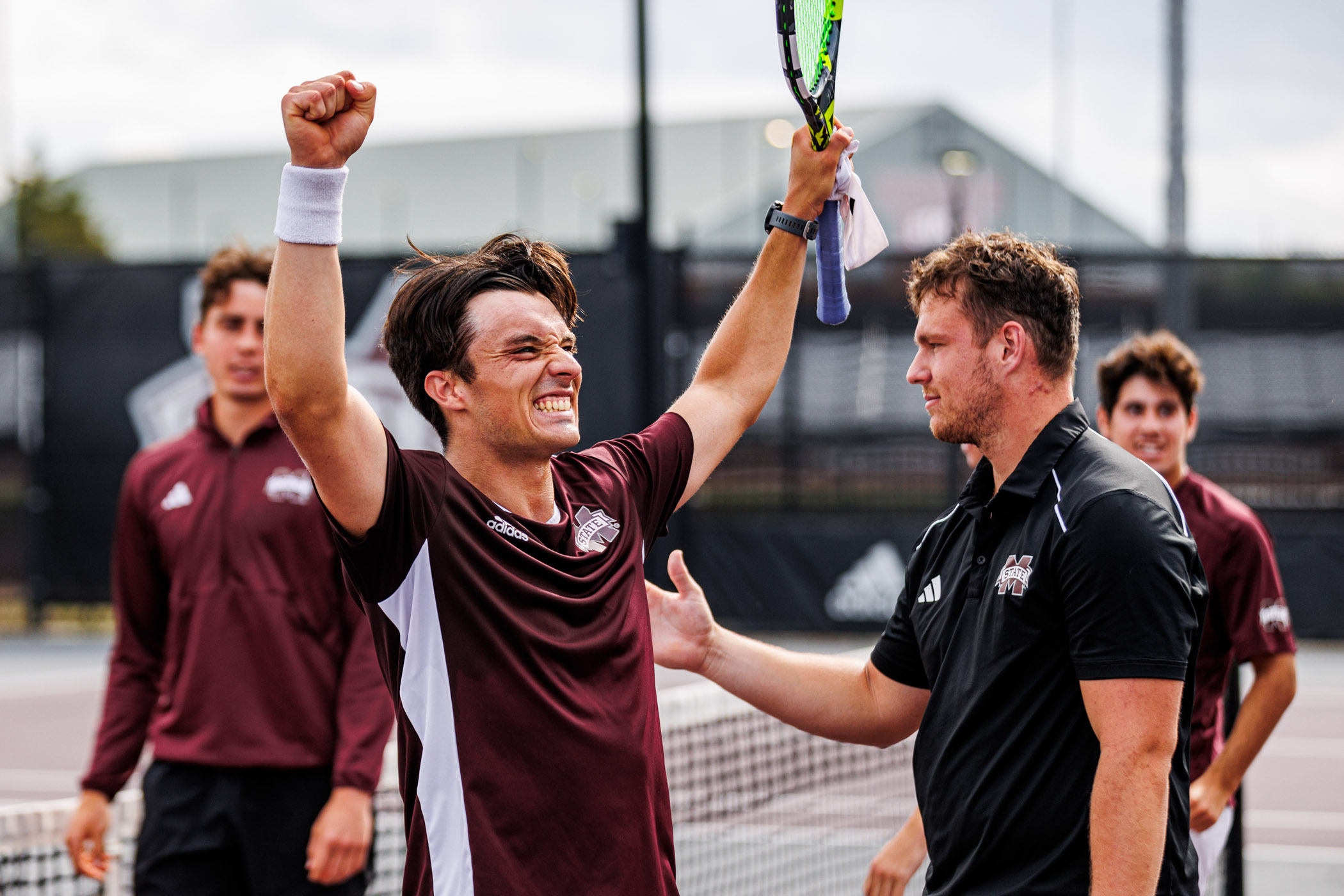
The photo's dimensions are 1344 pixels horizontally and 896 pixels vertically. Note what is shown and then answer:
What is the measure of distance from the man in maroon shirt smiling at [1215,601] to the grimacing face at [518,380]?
78.3 inches

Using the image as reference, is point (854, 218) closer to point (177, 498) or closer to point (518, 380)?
point (518, 380)

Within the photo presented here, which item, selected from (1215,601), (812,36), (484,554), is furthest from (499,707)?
(1215,601)

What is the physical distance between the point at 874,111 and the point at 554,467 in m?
36.5

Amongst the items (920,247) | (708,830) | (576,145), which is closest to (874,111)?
(576,145)

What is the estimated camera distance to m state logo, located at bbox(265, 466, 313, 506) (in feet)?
12.1

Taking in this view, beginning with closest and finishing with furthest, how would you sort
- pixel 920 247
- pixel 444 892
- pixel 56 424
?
pixel 444 892 → pixel 920 247 → pixel 56 424

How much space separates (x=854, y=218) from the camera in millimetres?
3039

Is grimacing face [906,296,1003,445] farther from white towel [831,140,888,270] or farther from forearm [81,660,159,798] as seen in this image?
forearm [81,660,159,798]

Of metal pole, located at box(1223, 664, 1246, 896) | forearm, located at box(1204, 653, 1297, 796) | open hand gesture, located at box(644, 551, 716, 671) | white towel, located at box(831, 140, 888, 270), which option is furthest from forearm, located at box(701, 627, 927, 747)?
metal pole, located at box(1223, 664, 1246, 896)

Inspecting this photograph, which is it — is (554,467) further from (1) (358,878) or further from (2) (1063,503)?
(1) (358,878)

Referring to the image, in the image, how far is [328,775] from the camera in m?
3.60

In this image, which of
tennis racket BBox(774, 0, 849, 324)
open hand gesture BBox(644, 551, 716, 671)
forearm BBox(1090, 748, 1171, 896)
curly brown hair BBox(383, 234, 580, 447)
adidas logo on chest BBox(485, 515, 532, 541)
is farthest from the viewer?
open hand gesture BBox(644, 551, 716, 671)

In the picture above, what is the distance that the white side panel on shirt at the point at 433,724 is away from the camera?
7.43ft

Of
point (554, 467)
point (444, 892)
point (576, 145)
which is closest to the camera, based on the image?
point (444, 892)
